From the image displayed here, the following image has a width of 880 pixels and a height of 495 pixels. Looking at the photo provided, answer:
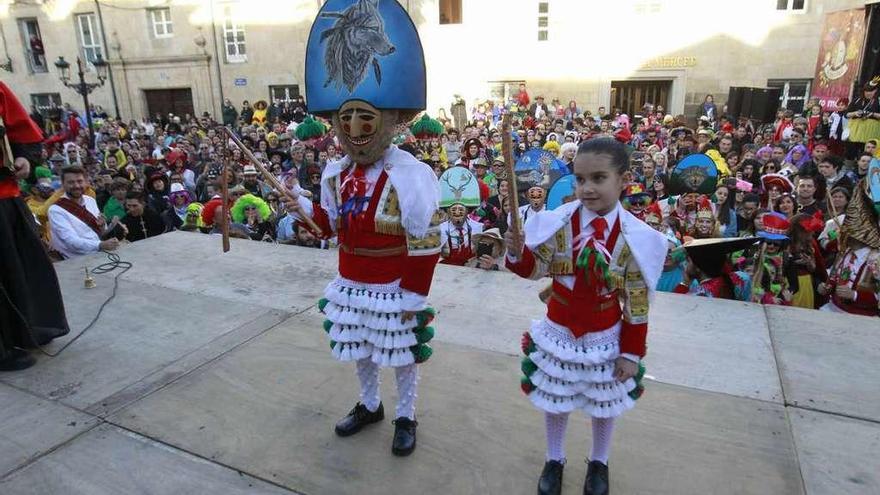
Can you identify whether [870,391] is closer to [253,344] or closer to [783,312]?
[783,312]

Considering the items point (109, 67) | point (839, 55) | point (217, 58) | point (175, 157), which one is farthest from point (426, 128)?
point (109, 67)

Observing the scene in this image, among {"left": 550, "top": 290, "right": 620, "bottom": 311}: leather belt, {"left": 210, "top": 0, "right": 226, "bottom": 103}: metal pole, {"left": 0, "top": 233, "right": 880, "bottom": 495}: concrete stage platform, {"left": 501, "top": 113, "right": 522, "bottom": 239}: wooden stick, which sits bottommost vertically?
{"left": 0, "top": 233, "right": 880, "bottom": 495}: concrete stage platform

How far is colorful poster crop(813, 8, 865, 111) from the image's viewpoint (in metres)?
12.9

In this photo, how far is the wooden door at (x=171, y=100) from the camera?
26.1m

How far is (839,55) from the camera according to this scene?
549 inches

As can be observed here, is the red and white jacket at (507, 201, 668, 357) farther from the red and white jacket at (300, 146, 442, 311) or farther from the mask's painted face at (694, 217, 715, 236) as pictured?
the mask's painted face at (694, 217, 715, 236)

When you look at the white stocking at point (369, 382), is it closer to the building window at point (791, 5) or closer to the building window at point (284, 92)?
the building window at point (791, 5)

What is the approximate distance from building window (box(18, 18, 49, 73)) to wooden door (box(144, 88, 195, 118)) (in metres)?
5.74

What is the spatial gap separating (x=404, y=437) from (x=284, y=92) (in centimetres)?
2427

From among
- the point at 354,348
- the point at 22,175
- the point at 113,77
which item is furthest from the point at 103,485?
the point at 113,77

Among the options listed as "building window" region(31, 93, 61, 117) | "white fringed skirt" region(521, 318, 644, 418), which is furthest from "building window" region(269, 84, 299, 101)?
"white fringed skirt" region(521, 318, 644, 418)

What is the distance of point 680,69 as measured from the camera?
20.3 meters

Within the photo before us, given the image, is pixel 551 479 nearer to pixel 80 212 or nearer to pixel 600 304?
pixel 600 304

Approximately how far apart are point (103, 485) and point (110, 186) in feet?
21.9
